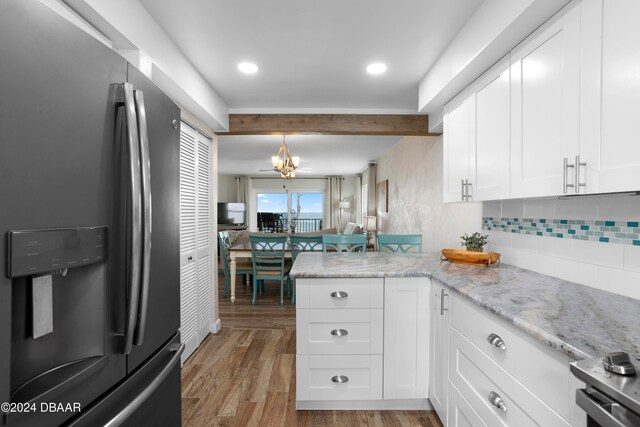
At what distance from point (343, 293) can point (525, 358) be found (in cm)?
104

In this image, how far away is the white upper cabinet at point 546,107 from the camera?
4.15 feet

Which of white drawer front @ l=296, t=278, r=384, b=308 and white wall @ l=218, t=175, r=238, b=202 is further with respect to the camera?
white wall @ l=218, t=175, r=238, b=202

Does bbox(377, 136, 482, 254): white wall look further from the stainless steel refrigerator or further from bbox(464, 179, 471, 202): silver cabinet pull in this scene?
the stainless steel refrigerator

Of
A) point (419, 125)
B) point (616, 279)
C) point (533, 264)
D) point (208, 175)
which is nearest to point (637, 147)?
point (616, 279)

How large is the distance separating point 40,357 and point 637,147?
1.64m

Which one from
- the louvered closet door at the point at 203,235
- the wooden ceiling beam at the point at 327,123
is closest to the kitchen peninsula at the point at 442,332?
the louvered closet door at the point at 203,235

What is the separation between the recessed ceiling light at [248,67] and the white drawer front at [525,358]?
214 centimetres

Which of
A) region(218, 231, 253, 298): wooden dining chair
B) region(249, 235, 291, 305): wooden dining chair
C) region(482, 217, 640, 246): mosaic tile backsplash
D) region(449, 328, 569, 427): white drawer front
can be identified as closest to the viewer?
region(449, 328, 569, 427): white drawer front

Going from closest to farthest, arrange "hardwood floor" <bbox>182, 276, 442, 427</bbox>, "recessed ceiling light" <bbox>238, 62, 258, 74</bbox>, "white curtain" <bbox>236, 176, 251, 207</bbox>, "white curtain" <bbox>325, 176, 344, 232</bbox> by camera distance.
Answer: "hardwood floor" <bbox>182, 276, 442, 427</bbox>, "recessed ceiling light" <bbox>238, 62, 258, 74</bbox>, "white curtain" <bbox>236, 176, 251, 207</bbox>, "white curtain" <bbox>325, 176, 344, 232</bbox>

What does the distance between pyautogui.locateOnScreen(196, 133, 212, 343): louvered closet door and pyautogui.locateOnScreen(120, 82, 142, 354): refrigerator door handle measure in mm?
2227

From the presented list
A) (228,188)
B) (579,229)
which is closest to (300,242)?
(579,229)

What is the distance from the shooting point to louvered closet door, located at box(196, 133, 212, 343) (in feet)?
9.99

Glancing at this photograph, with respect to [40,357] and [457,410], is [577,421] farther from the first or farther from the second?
[40,357]

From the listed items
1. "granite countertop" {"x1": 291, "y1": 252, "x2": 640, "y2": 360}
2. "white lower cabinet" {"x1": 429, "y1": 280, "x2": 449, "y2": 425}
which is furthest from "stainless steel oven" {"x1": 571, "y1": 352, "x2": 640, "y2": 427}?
"white lower cabinet" {"x1": 429, "y1": 280, "x2": 449, "y2": 425}
